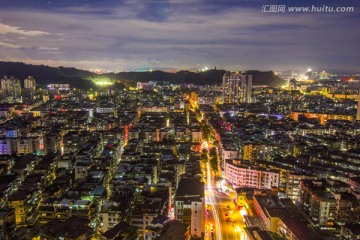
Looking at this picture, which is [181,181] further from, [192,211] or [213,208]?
[192,211]

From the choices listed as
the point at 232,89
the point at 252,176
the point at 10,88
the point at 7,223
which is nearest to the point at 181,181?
the point at 252,176

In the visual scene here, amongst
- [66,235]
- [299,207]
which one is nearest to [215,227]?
[299,207]

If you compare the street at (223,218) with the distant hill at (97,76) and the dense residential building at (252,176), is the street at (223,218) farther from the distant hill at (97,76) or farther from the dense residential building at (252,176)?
the distant hill at (97,76)

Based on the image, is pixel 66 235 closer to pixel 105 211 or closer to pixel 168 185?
pixel 105 211

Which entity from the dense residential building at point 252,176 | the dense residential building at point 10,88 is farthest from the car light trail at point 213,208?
the dense residential building at point 10,88

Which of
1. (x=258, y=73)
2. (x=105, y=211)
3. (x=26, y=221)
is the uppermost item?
(x=258, y=73)
